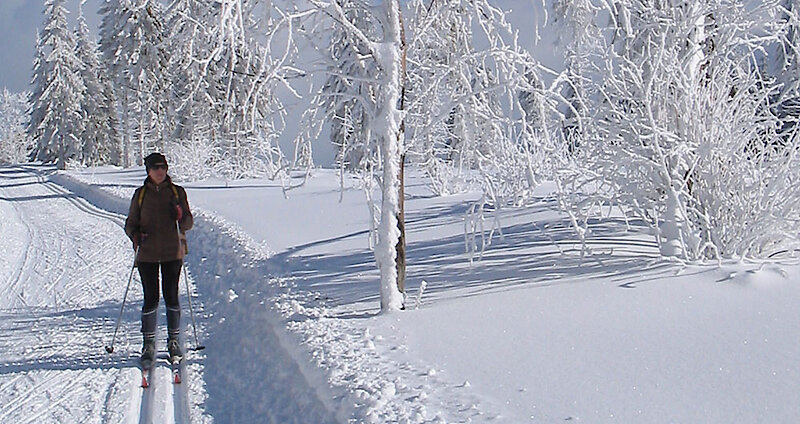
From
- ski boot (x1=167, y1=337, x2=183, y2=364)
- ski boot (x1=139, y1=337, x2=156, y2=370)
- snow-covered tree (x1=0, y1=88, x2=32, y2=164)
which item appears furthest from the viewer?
snow-covered tree (x1=0, y1=88, x2=32, y2=164)

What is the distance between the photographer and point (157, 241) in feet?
18.7

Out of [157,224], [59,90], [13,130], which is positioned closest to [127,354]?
[157,224]

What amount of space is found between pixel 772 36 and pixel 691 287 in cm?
258

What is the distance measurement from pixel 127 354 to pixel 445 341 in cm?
287

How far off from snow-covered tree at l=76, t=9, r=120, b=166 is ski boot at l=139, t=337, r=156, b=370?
48.7 meters


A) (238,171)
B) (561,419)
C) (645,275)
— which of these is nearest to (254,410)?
(561,419)

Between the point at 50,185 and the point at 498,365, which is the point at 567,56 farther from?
the point at 50,185

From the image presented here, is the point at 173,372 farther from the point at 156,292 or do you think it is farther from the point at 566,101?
the point at 566,101

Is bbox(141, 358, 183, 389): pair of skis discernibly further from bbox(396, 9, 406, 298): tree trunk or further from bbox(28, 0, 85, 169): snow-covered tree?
bbox(28, 0, 85, 169): snow-covered tree

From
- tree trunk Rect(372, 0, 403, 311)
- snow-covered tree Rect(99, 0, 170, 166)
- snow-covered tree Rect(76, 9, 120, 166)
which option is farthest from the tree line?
snow-covered tree Rect(76, 9, 120, 166)

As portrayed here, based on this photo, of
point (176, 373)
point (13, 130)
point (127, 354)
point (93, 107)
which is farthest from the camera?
point (13, 130)

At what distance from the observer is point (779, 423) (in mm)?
3307

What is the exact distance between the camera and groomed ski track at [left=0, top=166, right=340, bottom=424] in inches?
183

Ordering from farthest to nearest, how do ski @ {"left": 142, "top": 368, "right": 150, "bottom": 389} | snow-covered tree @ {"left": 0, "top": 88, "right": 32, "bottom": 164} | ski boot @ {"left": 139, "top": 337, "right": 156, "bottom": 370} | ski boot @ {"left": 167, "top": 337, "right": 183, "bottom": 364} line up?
snow-covered tree @ {"left": 0, "top": 88, "right": 32, "bottom": 164}
ski boot @ {"left": 167, "top": 337, "right": 183, "bottom": 364}
ski boot @ {"left": 139, "top": 337, "right": 156, "bottom": 370}
ski @ {"left": 142, "top": 368, "right": 150, "bottom": 389}
